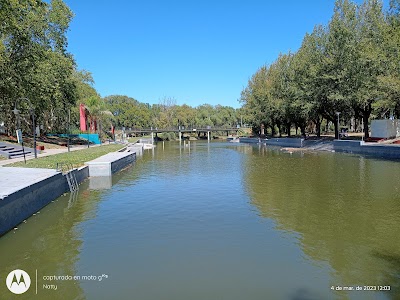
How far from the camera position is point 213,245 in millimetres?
9805

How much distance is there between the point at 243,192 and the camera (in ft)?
58.6

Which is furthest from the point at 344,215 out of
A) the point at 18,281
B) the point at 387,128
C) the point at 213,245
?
the point at 387,128

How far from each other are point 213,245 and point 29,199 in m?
7.59

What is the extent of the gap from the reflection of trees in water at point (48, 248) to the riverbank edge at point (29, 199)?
1.01ft

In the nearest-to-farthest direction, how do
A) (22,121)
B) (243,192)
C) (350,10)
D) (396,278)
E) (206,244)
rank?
1. (396,278)
2. (206,244)
3. (243,192)
4. (350,10)
5. (22,121)

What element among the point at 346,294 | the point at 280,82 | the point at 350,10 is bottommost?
the point at 346,294

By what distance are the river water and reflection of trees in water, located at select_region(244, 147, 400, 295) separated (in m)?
0.04

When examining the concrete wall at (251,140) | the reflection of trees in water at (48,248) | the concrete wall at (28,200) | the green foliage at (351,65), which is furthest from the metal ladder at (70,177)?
the concrete wall at (251,140)

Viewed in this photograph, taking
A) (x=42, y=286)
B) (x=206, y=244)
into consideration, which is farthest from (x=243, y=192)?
(x=42, y=286)

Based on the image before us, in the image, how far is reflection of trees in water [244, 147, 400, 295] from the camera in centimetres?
826

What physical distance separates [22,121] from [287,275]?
47.6 metres

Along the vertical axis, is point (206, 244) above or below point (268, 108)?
below

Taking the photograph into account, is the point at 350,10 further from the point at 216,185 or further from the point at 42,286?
the point at 42,286

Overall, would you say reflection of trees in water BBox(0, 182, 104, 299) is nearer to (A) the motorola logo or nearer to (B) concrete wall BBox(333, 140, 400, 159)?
(A) the motorola logo
